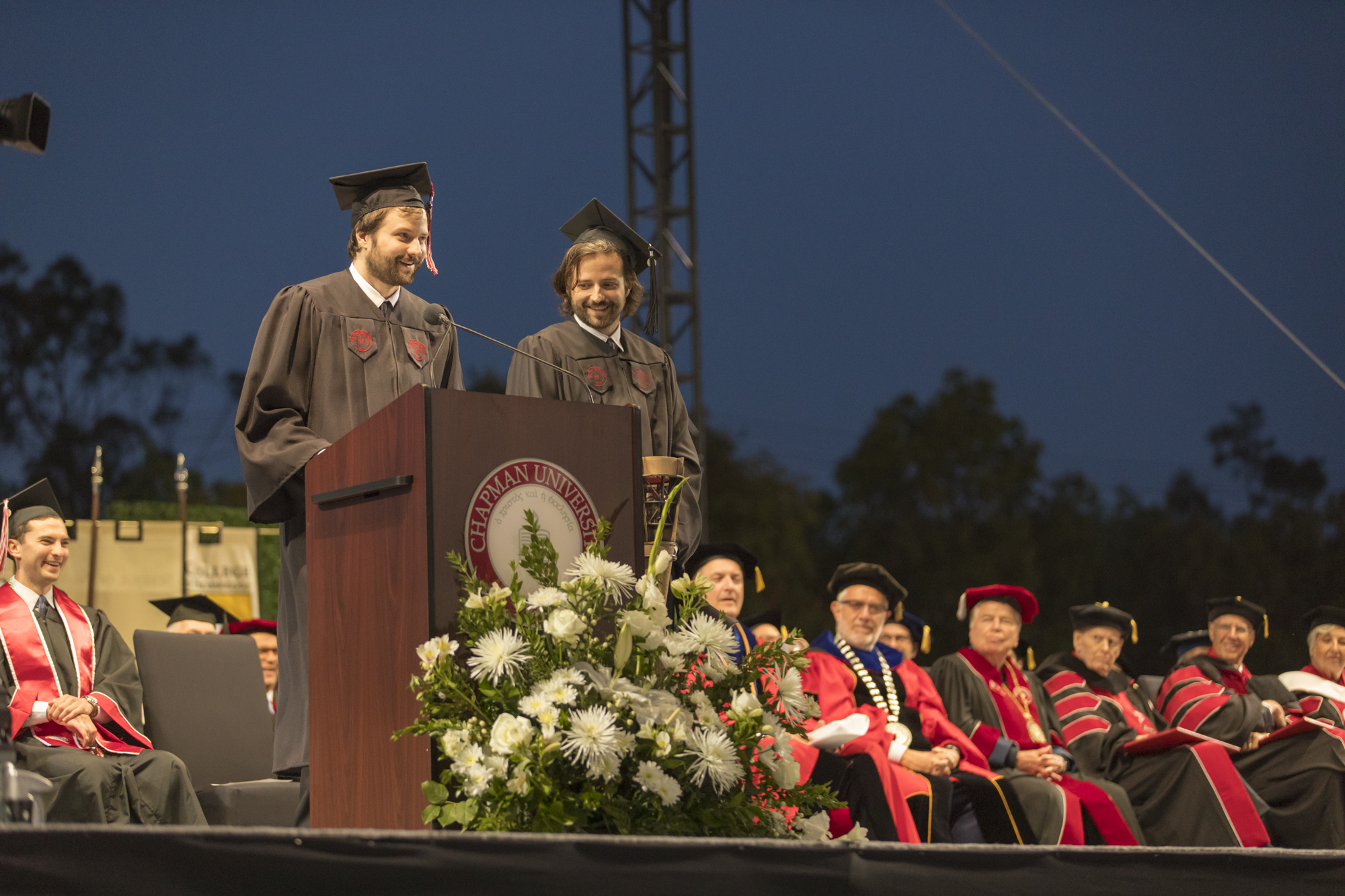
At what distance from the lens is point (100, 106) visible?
23672 millimetres

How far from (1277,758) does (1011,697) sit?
138cm

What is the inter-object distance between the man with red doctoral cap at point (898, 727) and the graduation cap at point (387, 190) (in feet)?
8.87

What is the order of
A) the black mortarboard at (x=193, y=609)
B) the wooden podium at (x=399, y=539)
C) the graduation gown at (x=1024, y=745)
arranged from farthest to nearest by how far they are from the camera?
the black mortarboard at (x=193, y=609) < the graduation gown at (x=1024, y=745) < the wooden podium at (x=399, y=539)

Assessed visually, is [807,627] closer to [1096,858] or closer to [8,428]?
[8,428]

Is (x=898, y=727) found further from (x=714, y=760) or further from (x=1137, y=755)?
(x=714, y=760)

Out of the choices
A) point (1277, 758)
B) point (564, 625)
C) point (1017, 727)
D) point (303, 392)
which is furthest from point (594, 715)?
point (1277, 758)

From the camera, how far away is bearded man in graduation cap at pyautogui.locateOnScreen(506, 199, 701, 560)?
126 inches

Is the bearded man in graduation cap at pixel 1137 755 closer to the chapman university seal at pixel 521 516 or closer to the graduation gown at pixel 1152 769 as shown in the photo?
the graduation gown at pixel 1152 769

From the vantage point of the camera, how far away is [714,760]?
74.4 inches

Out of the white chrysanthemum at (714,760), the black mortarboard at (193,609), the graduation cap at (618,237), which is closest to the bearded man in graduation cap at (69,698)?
the black mortarboard at (193,609)

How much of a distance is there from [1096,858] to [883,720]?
3136 mm

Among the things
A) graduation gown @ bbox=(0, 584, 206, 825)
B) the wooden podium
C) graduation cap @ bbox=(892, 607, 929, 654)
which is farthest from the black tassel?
graduation cap @ bbox=(892, 607, 929, 654)

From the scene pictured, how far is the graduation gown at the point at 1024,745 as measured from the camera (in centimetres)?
490

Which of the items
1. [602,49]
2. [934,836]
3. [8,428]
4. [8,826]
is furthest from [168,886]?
[602,49]
